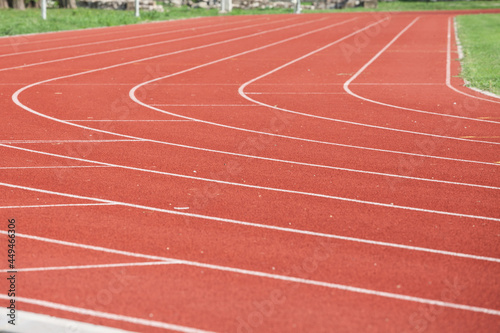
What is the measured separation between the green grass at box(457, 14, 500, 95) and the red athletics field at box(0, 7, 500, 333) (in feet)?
2.83

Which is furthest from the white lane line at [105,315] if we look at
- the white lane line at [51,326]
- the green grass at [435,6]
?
the green grass at [435,6]

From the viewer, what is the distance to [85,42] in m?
25.5

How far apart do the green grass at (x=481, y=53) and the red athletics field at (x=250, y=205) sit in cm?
86

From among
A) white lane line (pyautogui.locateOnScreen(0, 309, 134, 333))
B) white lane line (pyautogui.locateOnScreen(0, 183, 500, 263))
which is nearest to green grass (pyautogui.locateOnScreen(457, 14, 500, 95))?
white lane line (pyautogui.locateOnScreen(0, 183, 500, 263))

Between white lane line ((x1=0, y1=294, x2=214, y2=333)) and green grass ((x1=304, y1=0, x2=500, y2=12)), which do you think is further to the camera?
green grass ((x1=304, y1=0, x2=500, y2=12))

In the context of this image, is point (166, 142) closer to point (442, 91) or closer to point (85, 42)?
point (442, 91)

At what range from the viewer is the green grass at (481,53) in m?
15.9

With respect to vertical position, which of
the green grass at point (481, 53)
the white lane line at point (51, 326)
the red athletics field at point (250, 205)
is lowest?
the green grass at point (481, 53)

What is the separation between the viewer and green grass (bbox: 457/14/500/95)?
15.9m

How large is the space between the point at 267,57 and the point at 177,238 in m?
15.5

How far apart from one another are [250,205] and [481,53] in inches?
616

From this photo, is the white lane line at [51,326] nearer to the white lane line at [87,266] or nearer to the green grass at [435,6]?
the white lane line at [87,266]

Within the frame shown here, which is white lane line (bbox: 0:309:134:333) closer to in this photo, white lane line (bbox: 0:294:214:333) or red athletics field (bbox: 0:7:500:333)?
red athletics field (bbox: 0:7:500:333)

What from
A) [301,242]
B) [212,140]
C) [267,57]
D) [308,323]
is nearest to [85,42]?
[267,57]
